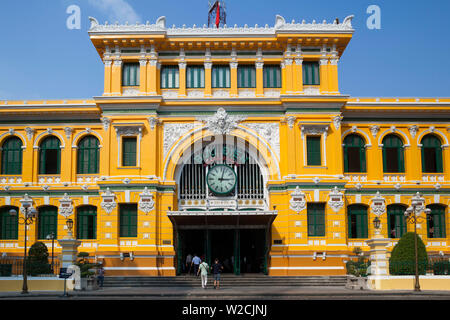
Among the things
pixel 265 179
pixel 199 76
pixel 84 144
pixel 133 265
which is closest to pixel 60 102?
pixel 84 144

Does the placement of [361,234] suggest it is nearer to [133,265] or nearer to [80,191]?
[133,265]

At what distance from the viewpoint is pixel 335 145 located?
129 feet

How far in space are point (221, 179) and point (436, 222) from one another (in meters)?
15.5

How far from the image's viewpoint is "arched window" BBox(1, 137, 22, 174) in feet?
137

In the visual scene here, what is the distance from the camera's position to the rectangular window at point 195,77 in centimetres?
4050

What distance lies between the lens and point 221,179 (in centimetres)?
3984

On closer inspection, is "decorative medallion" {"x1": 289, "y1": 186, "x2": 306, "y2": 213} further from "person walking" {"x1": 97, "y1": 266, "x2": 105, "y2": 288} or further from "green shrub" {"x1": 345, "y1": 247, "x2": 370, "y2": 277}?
"person walking" {"x1": 97, "y1": 266, "x2": 105, "y2": 288}

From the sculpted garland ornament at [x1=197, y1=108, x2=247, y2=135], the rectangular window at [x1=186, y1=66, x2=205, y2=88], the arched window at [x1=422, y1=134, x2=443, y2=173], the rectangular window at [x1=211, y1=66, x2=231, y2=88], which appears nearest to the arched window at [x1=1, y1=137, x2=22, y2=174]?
the rectangular window at [x1=186, y1=66, x2=205, y2=88]

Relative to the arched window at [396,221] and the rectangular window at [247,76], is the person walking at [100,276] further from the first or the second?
the arched window at [396,221]

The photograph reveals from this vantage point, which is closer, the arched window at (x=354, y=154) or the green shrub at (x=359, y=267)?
the green shrub at (x=359, y=267)

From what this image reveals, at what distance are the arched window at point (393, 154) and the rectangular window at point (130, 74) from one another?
18.1 metres

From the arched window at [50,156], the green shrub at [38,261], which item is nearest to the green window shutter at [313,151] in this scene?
the arched window at [50,156]

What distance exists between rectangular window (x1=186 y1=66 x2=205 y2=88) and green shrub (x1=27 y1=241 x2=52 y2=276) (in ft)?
47.2

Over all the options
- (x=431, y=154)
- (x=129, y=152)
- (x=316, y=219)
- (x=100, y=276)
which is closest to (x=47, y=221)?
(x=129, y=152)
